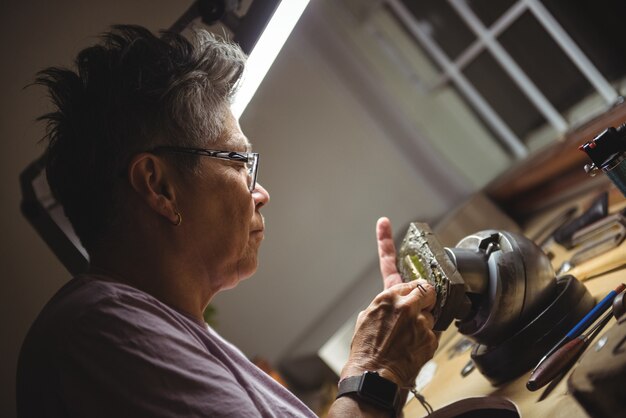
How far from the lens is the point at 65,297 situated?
956 millimetres

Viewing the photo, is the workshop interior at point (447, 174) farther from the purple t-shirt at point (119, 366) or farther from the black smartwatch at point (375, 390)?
the purple t-shirt at point (119, 366)

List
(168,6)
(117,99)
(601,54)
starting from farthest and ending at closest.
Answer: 1. (168,6)
2. (601,54)
3. (117,99)

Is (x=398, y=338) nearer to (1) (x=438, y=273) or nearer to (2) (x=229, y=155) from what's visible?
(1) (x=438, y=273)

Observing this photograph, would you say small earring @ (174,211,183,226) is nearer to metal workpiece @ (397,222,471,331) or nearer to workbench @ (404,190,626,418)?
metal workpiece @ (397,222,471,331)

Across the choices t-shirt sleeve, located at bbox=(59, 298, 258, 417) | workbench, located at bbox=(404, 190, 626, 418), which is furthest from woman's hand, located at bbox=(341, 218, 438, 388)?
t-shirt sleeve, located at bbox=(59, 298, 258, 417)

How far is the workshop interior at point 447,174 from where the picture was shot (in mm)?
1099

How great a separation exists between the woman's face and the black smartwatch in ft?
1.14

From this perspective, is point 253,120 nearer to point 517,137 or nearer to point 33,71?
point 33,71

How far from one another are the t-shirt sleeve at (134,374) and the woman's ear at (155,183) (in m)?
0.24

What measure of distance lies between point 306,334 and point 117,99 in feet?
5.49

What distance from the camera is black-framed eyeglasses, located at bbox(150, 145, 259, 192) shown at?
1.12 metres

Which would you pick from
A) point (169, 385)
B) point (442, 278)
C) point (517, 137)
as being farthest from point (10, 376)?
point (517, 137)

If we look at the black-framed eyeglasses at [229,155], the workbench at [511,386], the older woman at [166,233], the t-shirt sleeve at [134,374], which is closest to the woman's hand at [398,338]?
the older woman at [166,233]

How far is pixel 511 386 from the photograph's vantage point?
3.50ft
